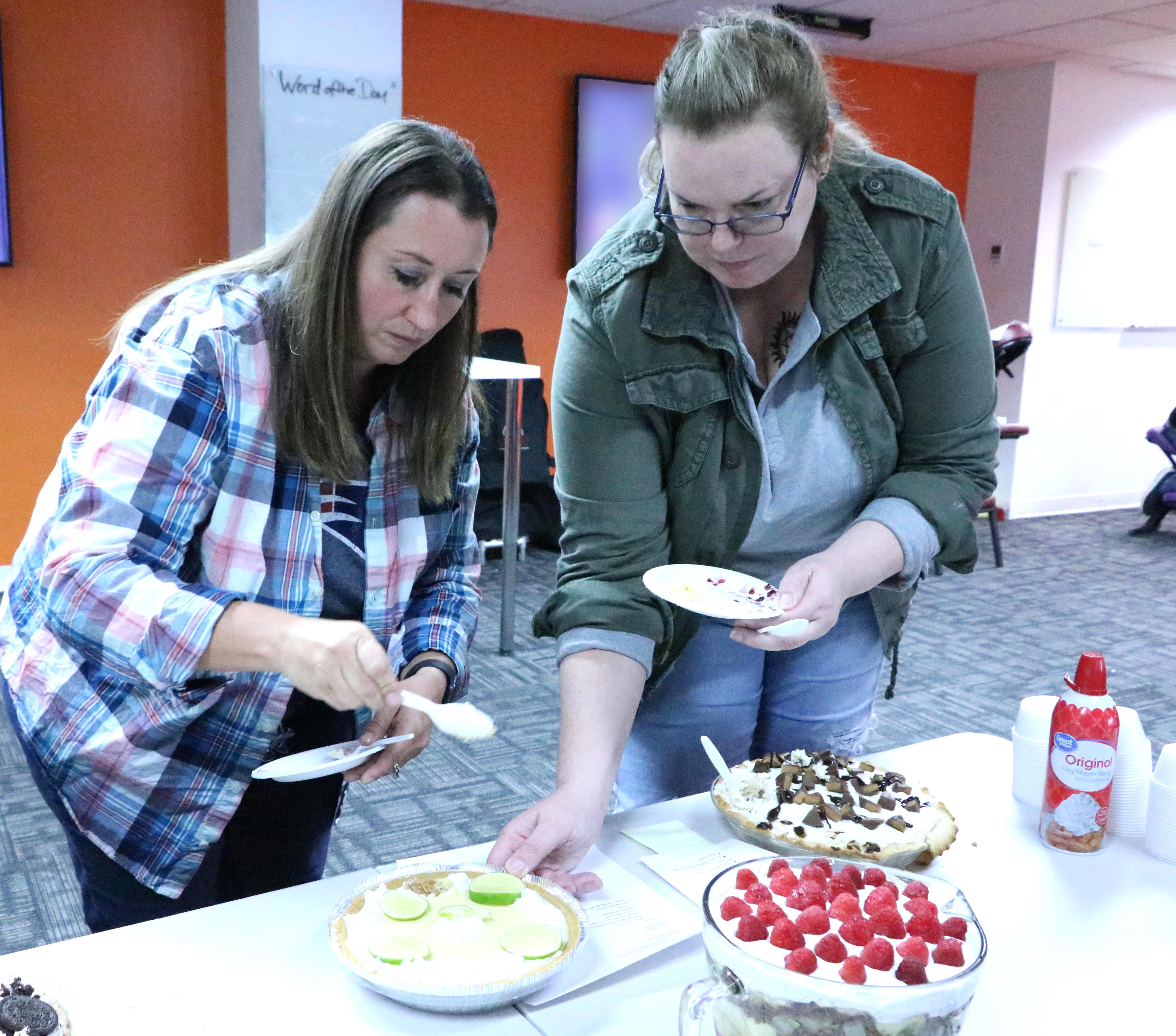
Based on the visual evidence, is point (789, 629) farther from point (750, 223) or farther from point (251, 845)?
point (251, 845)

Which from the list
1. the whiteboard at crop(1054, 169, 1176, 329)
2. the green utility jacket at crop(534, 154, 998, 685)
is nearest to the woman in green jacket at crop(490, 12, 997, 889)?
the green utility jacket at crop(534, 154, 998, 685)

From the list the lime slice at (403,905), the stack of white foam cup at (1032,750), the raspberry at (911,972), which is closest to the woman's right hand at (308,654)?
the lime slice at (403,905)

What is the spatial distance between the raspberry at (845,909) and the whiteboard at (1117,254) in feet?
19.9

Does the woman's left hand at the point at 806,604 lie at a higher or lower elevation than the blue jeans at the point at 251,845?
higher

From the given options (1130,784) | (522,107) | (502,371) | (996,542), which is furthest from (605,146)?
(1130,784)

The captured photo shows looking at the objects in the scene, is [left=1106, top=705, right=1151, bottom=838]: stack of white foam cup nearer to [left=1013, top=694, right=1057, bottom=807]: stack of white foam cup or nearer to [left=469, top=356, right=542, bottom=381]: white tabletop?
[left=1013, top=694, right=1057, bottom=807]: stack of white foam cup

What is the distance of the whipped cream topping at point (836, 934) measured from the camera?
741 mm

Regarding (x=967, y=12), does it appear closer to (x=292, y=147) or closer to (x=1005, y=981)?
(x=292, y=147)

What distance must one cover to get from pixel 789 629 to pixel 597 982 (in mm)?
388

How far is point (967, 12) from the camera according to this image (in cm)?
501

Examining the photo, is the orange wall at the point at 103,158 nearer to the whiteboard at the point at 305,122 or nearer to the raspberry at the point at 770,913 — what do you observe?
the whiteboard at the point at 305,122

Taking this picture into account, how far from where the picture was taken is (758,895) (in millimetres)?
836

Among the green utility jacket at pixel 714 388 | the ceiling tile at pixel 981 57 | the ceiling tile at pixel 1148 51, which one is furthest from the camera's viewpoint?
the ceiling tile at pixel 981 57

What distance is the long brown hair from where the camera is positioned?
116 centimetres
